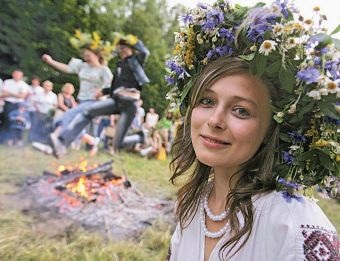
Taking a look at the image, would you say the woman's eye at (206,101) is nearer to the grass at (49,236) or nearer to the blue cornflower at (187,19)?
the blue cornflower at (187,19)

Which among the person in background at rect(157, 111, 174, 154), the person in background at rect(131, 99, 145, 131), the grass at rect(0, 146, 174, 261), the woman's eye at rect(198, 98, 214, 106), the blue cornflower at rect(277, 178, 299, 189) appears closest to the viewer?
the blue cornflower at rect(277, 178, 299, 189)

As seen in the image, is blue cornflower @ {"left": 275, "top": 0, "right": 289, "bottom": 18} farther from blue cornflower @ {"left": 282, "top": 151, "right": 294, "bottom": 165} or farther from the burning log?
the burning log

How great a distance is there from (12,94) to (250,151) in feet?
8.44

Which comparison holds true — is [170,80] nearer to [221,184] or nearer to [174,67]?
[174,67]

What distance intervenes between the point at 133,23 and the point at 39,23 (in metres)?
0.81

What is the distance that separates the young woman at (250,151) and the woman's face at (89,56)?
234cm

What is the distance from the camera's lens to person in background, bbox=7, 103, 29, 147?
3.31m

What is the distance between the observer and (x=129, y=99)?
12.4ft

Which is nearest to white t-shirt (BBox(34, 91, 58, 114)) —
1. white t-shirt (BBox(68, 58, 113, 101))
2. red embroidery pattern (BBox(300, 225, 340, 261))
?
white t-shirt (BBox(68, 58, 113, 101))

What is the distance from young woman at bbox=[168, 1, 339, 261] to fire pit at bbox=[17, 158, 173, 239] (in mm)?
2256

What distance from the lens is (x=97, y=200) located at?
3561 mm

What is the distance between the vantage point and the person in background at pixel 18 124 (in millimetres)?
3307

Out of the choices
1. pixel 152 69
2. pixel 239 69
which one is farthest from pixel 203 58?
pixel 152 69

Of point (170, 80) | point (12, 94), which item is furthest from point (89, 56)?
point (170, 80)
